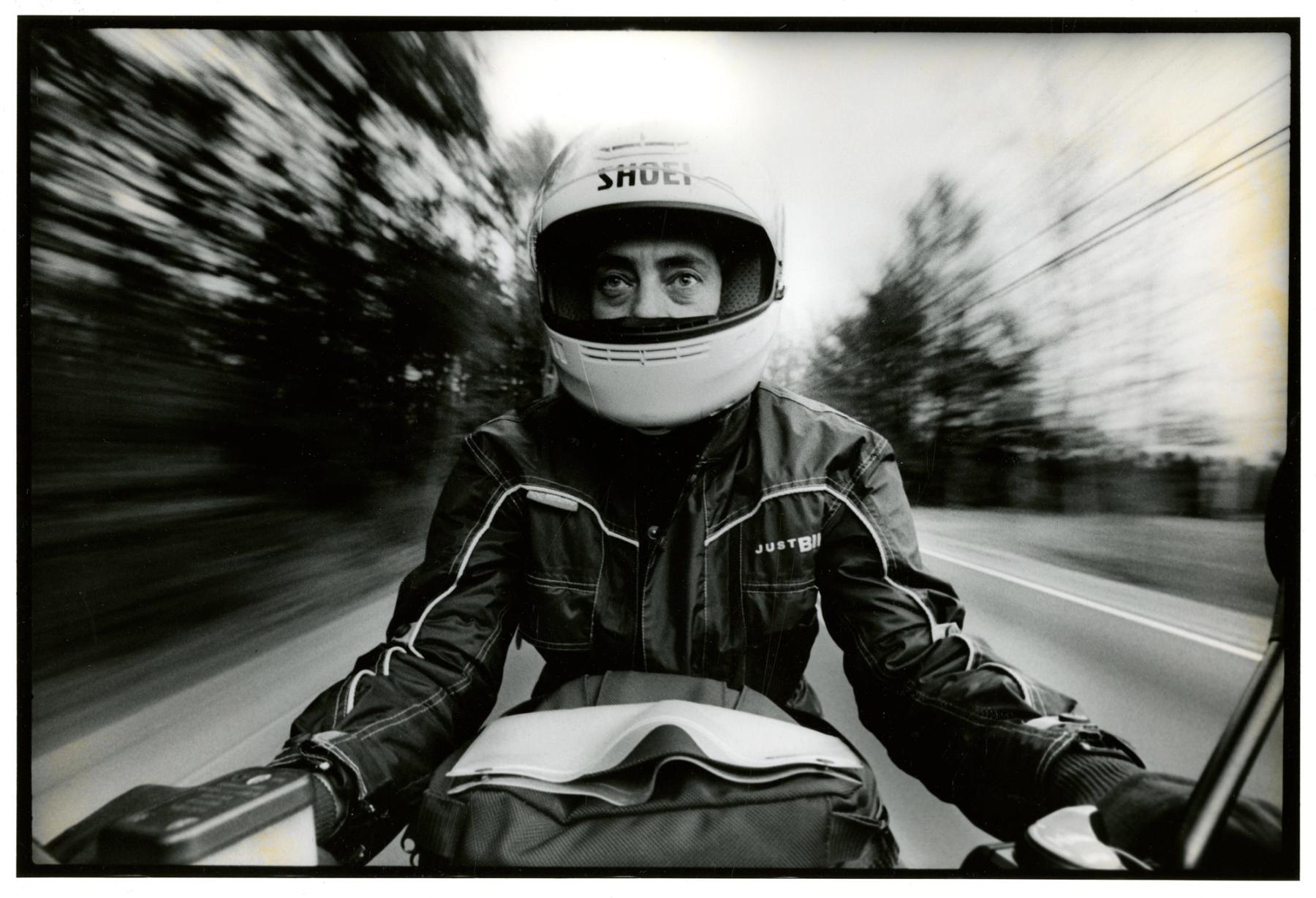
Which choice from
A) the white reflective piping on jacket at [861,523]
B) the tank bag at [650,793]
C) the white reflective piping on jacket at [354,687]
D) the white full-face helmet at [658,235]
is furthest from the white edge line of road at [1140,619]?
the white reflective piping on jacket at [354,687]

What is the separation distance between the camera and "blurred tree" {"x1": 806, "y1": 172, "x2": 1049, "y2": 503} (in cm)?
178

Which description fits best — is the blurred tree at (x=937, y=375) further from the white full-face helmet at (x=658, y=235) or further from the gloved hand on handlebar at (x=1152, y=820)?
the gloved hand on handlebar at (x=1152, y=820)

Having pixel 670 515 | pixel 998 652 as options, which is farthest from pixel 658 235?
pixel 998 652

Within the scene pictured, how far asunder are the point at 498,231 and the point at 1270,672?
1.65m

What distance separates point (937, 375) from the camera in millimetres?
1787

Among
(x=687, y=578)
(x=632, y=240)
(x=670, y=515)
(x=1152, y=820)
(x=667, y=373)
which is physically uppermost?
(x=632, y=240)

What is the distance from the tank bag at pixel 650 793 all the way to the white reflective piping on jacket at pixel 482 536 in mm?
213

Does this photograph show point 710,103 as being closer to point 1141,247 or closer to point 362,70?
point 362,70

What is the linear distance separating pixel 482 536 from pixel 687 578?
379mm

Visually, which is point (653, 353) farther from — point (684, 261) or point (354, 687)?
point (354, 687)

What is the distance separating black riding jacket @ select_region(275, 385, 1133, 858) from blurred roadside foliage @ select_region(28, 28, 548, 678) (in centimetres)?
15

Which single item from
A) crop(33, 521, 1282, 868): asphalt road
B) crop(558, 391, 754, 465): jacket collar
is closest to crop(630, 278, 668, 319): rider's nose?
crop(558, 391, 754, 465): jacket collar

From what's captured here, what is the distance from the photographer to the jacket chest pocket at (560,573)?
1.72m

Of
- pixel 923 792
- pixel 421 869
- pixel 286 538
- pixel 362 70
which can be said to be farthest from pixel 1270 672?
pixel 362 70
